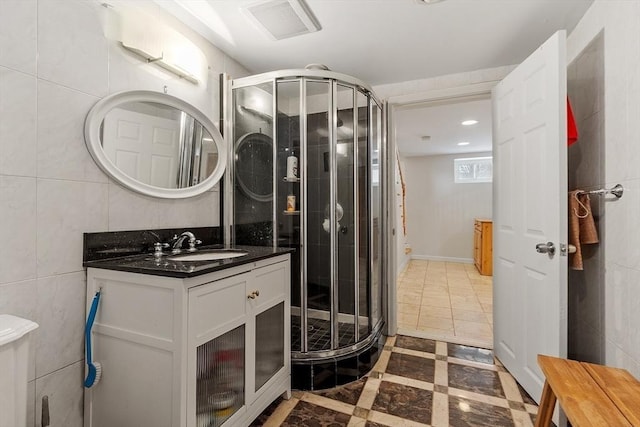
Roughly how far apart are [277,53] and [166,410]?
2246 mm

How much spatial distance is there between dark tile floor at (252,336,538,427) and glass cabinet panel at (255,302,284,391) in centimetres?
23

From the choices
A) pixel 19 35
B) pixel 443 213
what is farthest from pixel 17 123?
pixel 443 213

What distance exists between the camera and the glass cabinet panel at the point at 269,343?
1514mm

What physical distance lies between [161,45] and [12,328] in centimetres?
144

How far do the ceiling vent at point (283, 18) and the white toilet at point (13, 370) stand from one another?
1.78 m

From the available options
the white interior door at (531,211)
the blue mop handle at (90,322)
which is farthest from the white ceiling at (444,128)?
the blue mop handle at (90,322)

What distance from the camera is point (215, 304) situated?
1.23m

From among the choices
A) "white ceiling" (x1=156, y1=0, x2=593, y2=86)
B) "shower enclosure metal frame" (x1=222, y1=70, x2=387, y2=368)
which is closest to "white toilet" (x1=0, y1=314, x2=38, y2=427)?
"shower enclosure metal frame" (x1=222, y1=70, x2=387, y2=368)

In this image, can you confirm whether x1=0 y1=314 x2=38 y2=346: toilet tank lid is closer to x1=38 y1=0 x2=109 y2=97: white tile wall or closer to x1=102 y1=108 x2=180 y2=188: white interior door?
x1=102 y1=108 x2=180 y2=188: white interior door

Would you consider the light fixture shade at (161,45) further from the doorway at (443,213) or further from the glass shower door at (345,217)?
the doorway at (443,213)

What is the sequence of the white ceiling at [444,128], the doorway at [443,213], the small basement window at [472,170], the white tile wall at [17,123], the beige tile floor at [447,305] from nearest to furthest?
the white tile wall at [17,123] < the beige tile floor at [447,305] < the doorway at [443,213] < the white ceiling at [444,128] < the small basement window at [472,170]

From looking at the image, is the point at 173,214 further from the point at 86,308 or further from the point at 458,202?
the point at 458,202

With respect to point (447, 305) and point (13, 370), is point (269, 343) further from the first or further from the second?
point (447, 305)

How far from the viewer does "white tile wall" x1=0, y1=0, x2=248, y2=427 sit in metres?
1.10
